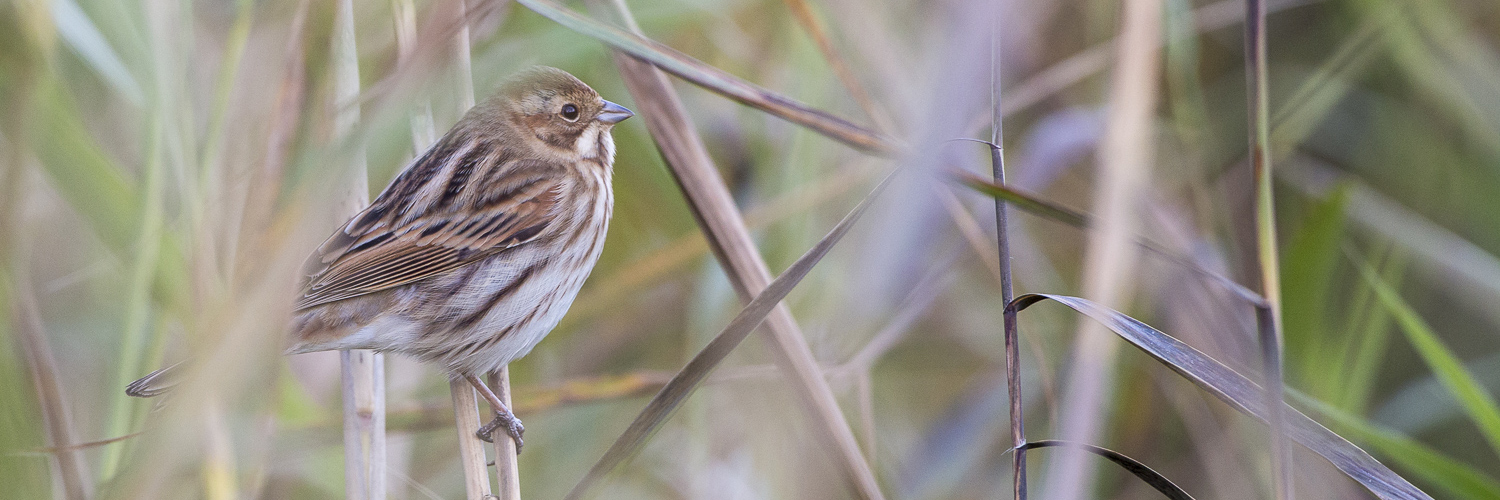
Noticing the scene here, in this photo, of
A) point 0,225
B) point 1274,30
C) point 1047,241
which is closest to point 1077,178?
point 1047,241

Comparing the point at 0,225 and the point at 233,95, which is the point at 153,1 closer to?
the point at 233,95

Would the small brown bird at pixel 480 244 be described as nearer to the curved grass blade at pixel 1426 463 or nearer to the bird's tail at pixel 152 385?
the bird's tail at pixel 152 385

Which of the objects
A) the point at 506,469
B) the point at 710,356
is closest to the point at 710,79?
the point at 710,356

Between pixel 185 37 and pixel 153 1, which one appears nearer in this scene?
pixel 153 1


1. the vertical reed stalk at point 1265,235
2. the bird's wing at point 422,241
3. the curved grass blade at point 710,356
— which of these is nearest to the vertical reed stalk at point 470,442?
the bird's wing at point 422,241

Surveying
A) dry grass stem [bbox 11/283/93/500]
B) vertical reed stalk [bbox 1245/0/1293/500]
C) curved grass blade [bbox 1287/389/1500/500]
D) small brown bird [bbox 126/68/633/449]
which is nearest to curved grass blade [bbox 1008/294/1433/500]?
vertical reed stalk [bbox 1245/0/1293/500]

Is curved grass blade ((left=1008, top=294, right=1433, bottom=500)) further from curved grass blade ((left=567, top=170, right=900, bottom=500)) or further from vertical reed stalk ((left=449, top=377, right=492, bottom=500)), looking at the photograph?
vertical reed stalk ((left=449, top=377, right=492, bottom=500))
